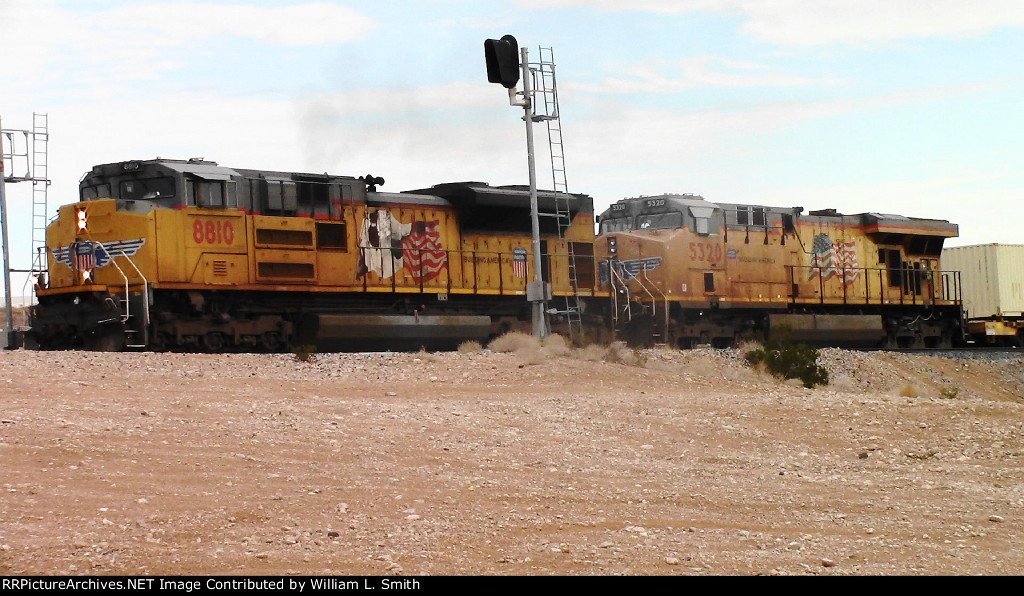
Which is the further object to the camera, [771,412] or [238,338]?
[238,338]

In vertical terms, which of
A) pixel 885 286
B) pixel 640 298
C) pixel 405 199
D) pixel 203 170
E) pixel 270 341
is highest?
pixel 203 170

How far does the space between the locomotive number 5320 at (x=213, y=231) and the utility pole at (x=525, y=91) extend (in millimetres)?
4850

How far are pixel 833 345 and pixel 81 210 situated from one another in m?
18.4

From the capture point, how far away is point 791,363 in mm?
20438

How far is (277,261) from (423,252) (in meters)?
3.12

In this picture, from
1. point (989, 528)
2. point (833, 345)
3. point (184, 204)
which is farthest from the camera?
point (833, 345)

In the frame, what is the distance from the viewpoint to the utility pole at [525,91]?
19062 mm

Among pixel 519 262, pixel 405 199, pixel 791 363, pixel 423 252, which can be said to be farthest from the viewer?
pixel 519 262

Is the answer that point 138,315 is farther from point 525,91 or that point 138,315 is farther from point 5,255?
point 5,255

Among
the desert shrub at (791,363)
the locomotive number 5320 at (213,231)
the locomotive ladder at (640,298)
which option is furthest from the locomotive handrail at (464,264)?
the desert shrub at (791,363)

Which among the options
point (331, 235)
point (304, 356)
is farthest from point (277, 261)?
point (304, 356)
